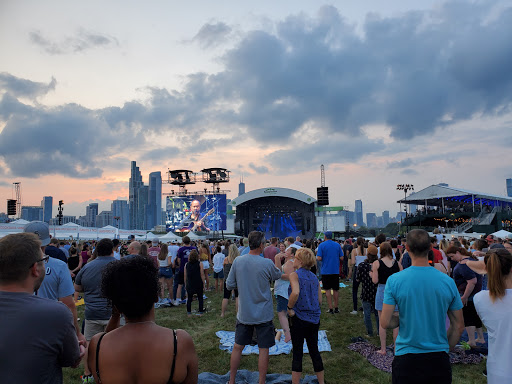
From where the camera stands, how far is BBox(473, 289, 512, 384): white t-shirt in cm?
271

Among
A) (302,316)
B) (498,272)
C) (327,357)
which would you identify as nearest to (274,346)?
(327,357)

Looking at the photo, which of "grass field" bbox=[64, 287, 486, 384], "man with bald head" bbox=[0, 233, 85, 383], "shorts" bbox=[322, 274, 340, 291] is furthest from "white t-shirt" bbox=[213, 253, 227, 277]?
"man with bald head" bbox=[0, 233, 85, 383]

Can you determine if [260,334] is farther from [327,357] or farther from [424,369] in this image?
[424,369]

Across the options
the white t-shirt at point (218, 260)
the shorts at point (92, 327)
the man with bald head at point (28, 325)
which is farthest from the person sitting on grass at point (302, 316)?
the white t-shirt at point (218, 260)

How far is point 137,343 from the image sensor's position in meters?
1.76

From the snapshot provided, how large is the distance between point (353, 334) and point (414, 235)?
4.93m

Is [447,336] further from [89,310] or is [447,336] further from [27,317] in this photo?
[89,310]

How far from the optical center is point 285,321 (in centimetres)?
661

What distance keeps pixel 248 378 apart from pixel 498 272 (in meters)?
3.58

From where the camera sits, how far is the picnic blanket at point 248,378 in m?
4.75

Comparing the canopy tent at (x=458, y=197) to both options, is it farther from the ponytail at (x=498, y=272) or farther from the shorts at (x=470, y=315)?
the ponytail at (x=498, y=272)

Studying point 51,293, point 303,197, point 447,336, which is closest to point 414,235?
point 447,336

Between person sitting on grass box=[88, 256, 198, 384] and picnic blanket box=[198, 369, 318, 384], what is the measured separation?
336 cm

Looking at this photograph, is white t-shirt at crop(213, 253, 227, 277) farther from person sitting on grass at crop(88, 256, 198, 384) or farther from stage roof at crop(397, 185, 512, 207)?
stage roof at crop(397, 185, 512, 207)
